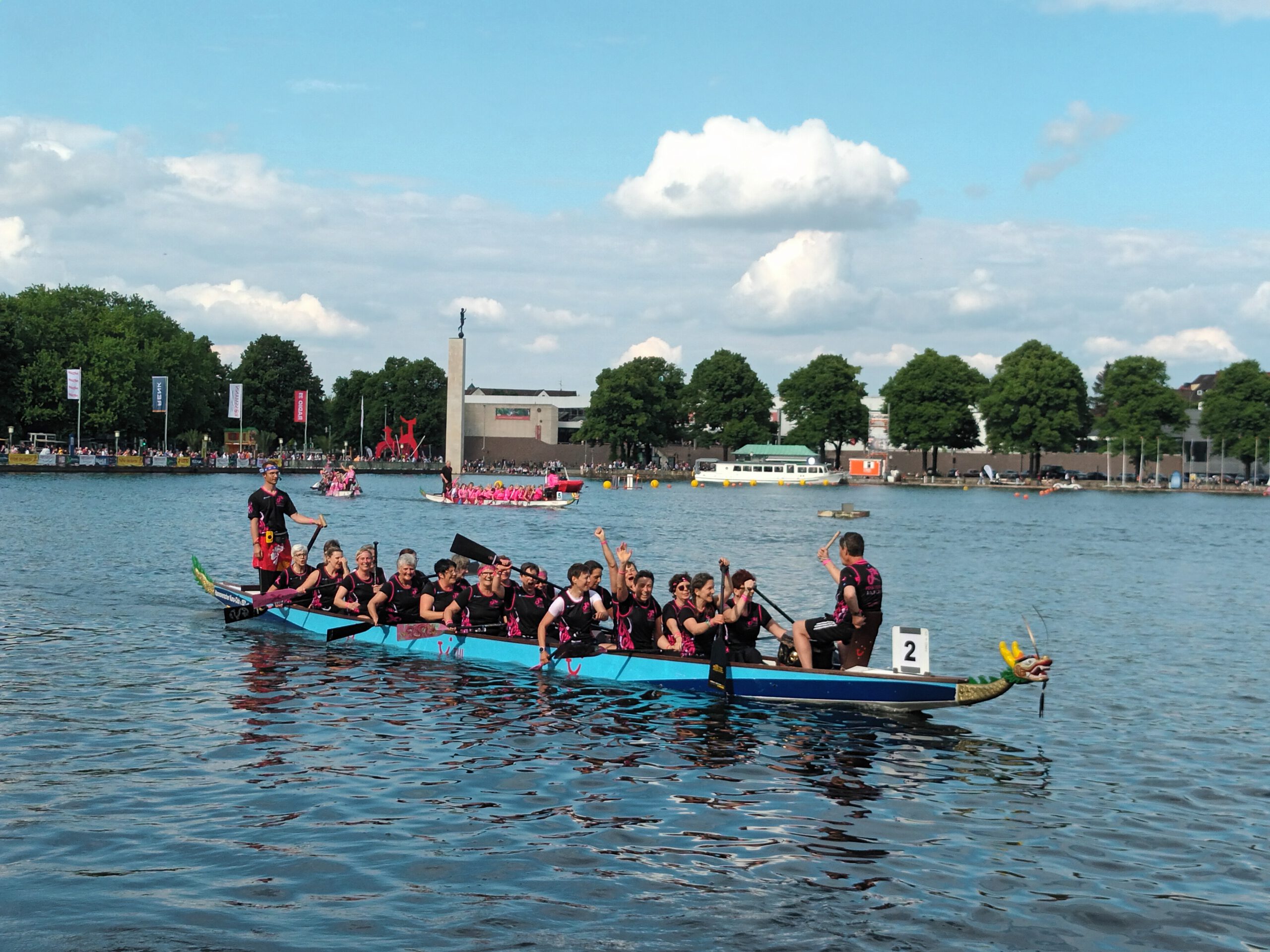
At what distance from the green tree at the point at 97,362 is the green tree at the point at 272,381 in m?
12.9

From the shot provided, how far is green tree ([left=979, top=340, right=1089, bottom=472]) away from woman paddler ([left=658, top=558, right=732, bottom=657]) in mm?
117702

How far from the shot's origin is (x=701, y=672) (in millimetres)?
16125

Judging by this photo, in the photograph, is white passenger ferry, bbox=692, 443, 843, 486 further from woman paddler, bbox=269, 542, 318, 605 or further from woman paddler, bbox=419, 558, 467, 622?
woman paddler, bbox=419, 558, 467, 622

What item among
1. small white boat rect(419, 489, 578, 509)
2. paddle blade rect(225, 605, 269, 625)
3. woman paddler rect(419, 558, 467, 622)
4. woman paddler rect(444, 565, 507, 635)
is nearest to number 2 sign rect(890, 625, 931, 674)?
woman paddler rect(444, 565, 507, 635)

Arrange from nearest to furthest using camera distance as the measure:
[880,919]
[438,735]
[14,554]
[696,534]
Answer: [880,919]
[438,735]
[14,554]
[696,534]

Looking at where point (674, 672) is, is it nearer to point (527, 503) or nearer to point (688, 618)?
point (688, 618)

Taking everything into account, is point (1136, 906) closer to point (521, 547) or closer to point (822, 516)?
point (521, 547)

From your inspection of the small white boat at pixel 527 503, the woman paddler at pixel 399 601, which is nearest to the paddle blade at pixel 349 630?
the woman paddler at pixel 399 601

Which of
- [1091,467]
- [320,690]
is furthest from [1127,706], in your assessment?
[1091,467]

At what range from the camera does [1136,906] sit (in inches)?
364

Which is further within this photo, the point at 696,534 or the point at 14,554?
the point at 696,534

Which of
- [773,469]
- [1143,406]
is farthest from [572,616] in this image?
[1143,406]

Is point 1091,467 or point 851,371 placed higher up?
point 851,371

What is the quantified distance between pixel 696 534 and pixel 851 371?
88196mm
